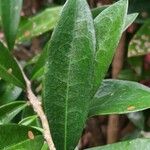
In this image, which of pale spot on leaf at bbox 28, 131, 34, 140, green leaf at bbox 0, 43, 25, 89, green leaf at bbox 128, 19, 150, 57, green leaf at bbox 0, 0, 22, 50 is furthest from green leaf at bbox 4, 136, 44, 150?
green leaf at bbox 128, 19, 150, 57

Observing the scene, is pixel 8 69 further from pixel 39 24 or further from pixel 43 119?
pixel 39 24

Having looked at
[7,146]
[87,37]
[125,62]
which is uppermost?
[87,37]

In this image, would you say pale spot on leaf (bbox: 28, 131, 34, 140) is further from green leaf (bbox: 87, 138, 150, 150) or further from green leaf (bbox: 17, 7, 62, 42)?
green leaf (bbox: 17, 7, 62, 42)

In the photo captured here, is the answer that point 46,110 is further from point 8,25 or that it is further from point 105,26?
point 8,25

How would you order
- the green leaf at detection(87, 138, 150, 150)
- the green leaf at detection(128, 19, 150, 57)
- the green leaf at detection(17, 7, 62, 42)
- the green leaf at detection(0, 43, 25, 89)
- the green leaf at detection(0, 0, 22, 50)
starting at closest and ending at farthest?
the green leaf at detection(87, 138, 150, 150) < the green leaf at detection(0, 43, 25, 89) < the green leaf at detection(0, 0, 22, 50) < the green leaf at detection(128, 19, 150, 57) < the green leaf at detection(17, 7, 62, 42)

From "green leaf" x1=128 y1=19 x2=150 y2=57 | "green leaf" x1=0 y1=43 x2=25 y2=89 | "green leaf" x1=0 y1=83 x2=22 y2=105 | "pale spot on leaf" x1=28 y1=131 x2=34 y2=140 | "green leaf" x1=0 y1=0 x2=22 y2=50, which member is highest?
"green leaf" x1=0 y1=0 x2=22 y2=50

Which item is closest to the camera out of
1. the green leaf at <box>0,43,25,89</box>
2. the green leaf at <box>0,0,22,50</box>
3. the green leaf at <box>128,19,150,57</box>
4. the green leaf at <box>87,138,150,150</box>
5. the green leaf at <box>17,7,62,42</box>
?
the green leaf at <box>87,138,150,150</box>

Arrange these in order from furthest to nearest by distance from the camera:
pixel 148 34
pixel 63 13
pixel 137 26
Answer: pixel 137 26 < pixel 148 34 < pixel 63 13

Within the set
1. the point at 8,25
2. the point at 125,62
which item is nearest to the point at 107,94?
the point at 8,25
